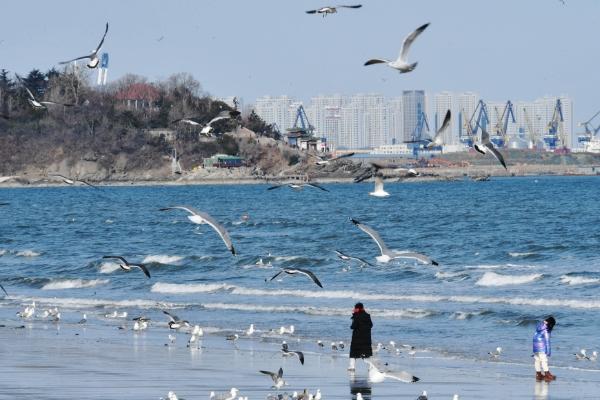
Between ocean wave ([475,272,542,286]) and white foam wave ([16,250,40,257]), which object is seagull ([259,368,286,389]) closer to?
ocean wave ([475,272,542,286])

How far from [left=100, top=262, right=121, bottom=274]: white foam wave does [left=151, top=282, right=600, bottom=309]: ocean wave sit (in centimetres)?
485

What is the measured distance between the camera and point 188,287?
3881 centimetres

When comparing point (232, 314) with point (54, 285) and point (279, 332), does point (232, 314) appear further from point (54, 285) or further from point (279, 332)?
point (54, 285)

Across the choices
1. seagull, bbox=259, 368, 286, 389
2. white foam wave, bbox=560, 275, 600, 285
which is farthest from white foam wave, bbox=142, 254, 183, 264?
seagull, bbox=259, 368, 286, 389

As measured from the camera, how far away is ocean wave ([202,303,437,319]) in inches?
1139

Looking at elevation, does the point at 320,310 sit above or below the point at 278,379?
below

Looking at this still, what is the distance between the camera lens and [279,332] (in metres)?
25.6

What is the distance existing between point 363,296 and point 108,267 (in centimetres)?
1420

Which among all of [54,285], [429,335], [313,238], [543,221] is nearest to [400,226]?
[543,221]

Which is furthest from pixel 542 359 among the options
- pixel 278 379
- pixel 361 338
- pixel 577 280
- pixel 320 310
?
pixel 577 280

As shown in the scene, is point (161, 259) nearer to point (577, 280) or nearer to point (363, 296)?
point (363, 296)

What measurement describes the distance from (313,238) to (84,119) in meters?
131

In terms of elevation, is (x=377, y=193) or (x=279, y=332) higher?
(x=377, y=193)

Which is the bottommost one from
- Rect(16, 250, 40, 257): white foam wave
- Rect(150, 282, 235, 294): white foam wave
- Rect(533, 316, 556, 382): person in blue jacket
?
Rect(16, 250, 40, 257): white foam wave
